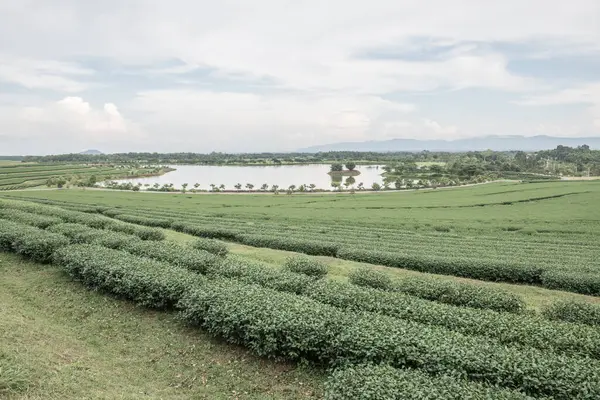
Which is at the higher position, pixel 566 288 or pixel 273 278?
pixel 273 278

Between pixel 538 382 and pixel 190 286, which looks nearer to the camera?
pixel 538 382

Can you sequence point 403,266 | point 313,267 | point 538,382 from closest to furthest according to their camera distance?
point 538,382
point 313,267
point 403,266

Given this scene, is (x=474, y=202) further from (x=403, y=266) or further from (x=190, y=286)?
(x=190, y=286)

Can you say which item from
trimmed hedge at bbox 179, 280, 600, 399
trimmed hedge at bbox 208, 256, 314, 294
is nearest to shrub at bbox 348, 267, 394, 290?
trimmed hedge at bbox 208, 256, 314, 294

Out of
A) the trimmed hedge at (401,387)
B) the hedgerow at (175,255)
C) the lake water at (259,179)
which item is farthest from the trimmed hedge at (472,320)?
the lake water at (259,179)

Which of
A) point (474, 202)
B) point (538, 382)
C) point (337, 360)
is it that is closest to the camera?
point (538, 382)

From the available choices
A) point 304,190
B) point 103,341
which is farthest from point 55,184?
point 103,341
